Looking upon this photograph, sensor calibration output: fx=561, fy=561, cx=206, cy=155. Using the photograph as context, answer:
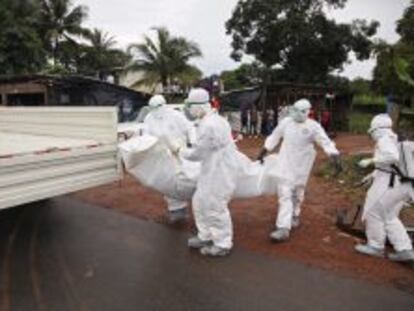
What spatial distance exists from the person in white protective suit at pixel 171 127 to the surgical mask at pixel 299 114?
4.70 ft

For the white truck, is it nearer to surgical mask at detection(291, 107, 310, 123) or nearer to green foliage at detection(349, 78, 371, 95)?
surgical mask at detection(291, 107, 310, 123)

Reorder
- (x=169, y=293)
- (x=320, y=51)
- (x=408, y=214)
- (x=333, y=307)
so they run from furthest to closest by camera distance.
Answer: (x=320, y=51) → (x=408, y=214) → (x=169, y=293) → (x=333, y=307)

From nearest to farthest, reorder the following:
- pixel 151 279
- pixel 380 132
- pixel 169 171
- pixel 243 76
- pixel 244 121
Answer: pixel 151 279, pixel 380 132, pixel 169 171, pixel 244 121, pixel 243 76

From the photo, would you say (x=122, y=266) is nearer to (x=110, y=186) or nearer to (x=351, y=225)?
(x=351, y=225)

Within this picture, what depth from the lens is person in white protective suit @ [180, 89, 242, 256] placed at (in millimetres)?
5996

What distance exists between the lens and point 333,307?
465cm

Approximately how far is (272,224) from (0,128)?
4380 millimetres

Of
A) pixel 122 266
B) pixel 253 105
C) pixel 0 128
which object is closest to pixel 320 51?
pixel 253 105

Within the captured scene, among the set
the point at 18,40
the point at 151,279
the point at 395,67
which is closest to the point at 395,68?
the point at 395,67

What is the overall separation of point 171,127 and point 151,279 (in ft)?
9.29

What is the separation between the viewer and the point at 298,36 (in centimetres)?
2916

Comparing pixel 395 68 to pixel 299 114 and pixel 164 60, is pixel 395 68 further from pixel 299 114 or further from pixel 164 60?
pixel 164 60

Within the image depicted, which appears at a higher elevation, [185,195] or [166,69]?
[166,69]

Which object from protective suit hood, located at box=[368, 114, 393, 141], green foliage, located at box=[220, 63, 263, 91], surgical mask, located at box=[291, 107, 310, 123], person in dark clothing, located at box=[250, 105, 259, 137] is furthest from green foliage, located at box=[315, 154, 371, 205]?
green foliage, located at box=[220, 63, 263, 91]
